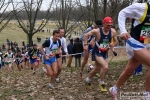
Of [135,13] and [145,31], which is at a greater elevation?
[135,13]

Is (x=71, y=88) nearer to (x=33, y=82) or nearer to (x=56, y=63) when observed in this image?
(x=56, y=63)

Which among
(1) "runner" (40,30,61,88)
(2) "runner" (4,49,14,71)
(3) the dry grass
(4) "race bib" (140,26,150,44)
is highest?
(4) "race bib" (140,26,150,44)

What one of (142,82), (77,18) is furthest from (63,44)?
(77,18)

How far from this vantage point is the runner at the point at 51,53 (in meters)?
7.66

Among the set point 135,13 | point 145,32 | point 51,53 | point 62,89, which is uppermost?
point 135,13

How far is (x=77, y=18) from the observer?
85.9ft

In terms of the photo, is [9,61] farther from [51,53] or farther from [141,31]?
[141,31]

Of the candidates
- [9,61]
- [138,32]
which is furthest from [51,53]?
[9,61]

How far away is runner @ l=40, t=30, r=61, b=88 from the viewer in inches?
302

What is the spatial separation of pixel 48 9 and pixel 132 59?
18415mm

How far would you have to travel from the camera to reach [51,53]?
25.8ft

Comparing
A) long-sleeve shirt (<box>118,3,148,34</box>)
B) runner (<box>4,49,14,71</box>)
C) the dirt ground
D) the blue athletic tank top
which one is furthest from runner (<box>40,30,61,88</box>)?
runner (<box>4,49,14,71</box>)

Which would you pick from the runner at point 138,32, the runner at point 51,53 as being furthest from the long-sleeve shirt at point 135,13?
the runner at point 51,53

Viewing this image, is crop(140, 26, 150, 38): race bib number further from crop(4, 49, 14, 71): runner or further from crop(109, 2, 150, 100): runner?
crop(4, 49, 14, 71): runner
